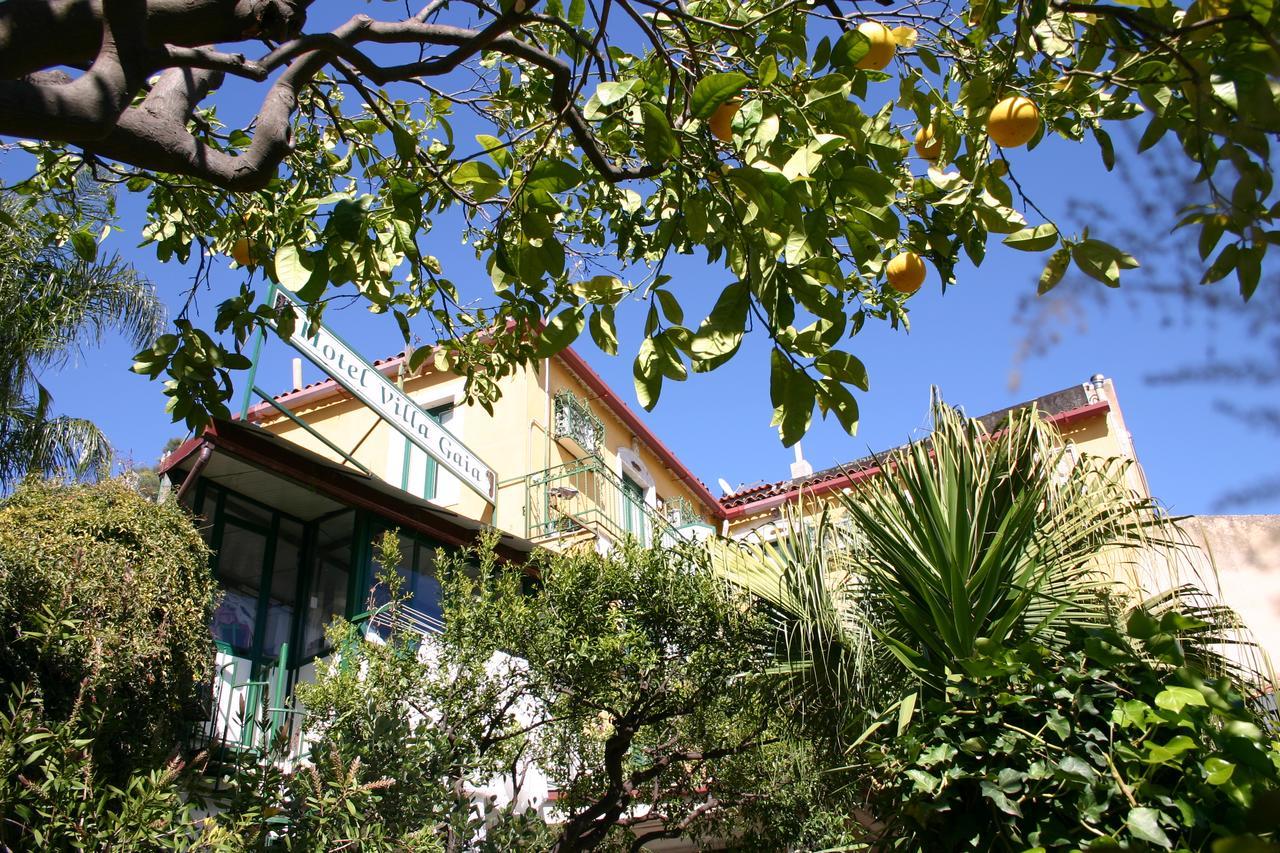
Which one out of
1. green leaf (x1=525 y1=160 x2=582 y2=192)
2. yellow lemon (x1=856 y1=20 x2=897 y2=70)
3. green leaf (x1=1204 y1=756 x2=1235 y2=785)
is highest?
yellow lemon (x1=856 y1=20 x2=897 y2=70)

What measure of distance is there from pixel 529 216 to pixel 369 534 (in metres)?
8.02

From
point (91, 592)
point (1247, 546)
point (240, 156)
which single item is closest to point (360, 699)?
point (91, 592)

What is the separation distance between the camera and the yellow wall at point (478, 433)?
1320 centimetres

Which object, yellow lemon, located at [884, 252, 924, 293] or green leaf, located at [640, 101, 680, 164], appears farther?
yellow lemon, located at [884, 252, 924, 293]

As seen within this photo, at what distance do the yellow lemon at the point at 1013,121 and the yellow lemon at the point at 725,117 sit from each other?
0.72 m

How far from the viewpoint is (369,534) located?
10078mm

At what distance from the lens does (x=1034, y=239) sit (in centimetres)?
241

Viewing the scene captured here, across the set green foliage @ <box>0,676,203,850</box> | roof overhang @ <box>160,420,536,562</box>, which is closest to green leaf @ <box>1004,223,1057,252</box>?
green foliage @ <box>0,676,203,850</box>

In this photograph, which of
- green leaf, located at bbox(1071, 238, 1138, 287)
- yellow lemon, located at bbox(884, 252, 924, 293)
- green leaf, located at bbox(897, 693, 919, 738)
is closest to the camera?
green leaf, located at bbox(1071, 238, 1138, 287)

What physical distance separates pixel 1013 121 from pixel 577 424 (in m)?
12.2

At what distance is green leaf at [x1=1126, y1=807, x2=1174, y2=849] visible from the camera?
3.22 metres

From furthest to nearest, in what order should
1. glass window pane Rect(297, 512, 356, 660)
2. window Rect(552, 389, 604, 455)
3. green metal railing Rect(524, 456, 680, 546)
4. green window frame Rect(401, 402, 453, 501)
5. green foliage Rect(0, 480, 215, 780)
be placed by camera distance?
1. window Rect(552, 389, 604, 455)
2. green window frame Rect(401, 402, 453, 501)
3. green metal railing Rect(524, 456, 680, 546)
4. glass window pane Rect(297, 512, 356, 660)
5. green foliage Rect(0, 480, 215, 780)

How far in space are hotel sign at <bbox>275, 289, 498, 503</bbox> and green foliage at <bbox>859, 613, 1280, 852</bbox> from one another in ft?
19.3

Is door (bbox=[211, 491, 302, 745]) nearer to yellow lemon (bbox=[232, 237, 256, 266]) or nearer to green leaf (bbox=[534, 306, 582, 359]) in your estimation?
yellow lemon (bbox=[232, 237, 256, 266])
